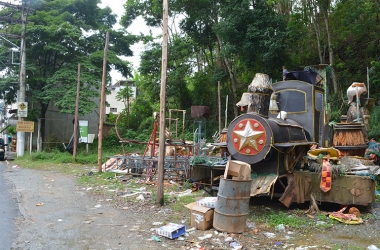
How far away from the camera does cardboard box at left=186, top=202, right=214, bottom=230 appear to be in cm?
580

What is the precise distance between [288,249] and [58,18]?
62.3 ft

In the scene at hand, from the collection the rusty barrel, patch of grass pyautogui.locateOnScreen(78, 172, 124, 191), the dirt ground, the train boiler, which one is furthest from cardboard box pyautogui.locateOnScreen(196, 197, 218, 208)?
patch of grass pyautogui.locateOnScreen(78, 172, 124, 191)

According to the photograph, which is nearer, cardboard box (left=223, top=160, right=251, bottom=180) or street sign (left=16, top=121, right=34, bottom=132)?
cardboard box (left=223, top=160, right=251, bottom=180)

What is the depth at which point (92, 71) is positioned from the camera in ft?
63.0

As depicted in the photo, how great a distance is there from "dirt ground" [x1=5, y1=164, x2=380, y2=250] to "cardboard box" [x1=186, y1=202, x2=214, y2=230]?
0.44 feet

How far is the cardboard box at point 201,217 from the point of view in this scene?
19.0 feet

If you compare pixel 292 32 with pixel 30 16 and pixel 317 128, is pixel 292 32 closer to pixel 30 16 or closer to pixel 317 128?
pixel 317 128

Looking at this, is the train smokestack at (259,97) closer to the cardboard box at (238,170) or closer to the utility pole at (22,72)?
the cardboard box at (238,170)

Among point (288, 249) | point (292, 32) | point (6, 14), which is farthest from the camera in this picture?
point (6, 14)

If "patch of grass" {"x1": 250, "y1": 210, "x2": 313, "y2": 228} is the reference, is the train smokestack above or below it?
above

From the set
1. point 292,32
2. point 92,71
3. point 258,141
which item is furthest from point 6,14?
point 258,141

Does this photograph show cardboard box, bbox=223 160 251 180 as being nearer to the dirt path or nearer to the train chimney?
the dirt path

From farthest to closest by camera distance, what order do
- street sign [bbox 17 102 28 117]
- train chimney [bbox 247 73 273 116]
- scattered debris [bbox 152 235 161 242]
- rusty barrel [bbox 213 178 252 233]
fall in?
1. street sign [bbox 17 102 28 117]
2. train chimney [bbox 247 73 273 116]
3. rusty barrel [bbox 213 178 252 233]
4. scattered debris [bbox 152 235 161 242]

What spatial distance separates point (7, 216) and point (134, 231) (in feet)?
9.68
